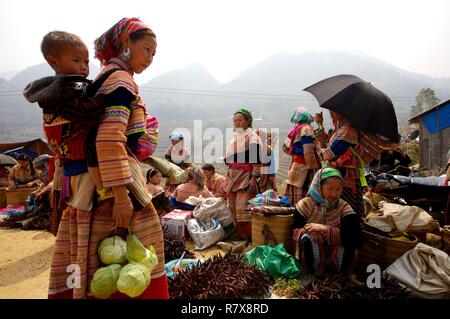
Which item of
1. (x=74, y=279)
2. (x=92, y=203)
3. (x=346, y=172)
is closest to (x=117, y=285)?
(x=74, y=279)

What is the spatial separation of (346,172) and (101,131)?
284 cm

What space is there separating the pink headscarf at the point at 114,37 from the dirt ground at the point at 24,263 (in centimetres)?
297

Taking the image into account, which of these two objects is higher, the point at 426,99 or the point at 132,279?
the point at 426,99

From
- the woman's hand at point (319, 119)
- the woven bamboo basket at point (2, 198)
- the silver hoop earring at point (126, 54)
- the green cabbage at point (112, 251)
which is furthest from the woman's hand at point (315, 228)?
the woven bamboo basket at point (2, 198)

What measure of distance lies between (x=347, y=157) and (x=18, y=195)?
856 cm

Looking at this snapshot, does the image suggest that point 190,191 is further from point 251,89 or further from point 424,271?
point 251,89

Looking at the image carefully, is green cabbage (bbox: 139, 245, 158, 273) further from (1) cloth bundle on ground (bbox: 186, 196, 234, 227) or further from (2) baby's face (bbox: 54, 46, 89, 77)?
(1) cloth bundle on ground (bbox: 186, 196, 234, 227)

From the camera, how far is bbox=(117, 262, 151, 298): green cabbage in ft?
4.44

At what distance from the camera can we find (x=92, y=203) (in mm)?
1528

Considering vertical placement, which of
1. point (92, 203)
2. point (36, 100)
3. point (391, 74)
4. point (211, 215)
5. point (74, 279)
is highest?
point (391, 74)

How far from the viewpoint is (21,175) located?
8062mm

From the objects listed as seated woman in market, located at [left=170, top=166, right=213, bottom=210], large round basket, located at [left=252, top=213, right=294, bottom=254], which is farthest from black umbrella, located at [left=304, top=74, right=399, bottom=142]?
seated woman in market, located at [left=170, top=166, right=213, bottom=210]

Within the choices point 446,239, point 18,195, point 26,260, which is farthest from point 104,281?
point 18,195

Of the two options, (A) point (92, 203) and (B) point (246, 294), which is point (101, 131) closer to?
(A) point (92, 203)
